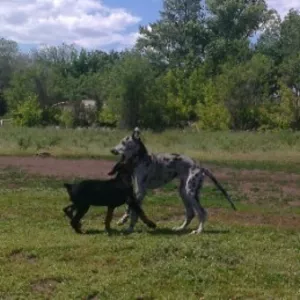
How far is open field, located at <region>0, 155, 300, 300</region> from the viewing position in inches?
353

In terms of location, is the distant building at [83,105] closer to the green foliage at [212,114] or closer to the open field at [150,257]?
the green foliage at [212,114]

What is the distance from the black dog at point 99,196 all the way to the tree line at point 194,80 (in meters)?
55.5

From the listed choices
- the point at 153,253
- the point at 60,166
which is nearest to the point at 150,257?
the point at 153,253

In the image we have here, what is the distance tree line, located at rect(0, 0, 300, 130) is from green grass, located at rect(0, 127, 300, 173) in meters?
14.1

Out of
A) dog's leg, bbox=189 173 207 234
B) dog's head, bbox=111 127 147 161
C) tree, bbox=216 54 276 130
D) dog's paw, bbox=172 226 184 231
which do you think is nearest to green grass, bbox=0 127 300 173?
tree, bbox=216 54 276 130

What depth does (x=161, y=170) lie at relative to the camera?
13219mm

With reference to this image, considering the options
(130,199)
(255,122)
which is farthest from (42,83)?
(130,199)

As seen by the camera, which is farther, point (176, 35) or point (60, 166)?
point (176, 35)

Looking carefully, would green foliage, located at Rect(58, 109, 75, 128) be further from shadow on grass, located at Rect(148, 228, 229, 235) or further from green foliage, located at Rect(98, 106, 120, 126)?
shadow on grass, located at Rect(148, 228, 229, 235)

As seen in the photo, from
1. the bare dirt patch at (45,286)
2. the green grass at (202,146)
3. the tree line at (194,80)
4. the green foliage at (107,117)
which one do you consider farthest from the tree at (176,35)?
the bare dirt patch at (45,286)

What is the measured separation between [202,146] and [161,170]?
32955 mm

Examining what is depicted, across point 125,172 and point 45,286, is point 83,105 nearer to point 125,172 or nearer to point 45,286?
point 125,172

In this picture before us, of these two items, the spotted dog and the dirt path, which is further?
the dirt path

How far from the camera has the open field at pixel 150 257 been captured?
353 inches
